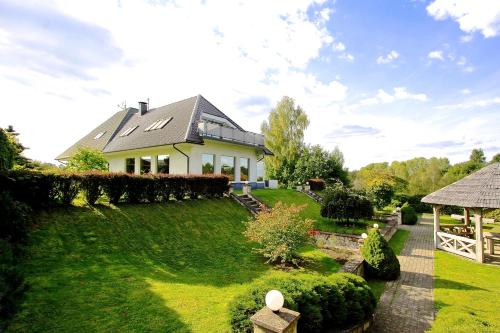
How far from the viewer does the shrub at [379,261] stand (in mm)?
8906

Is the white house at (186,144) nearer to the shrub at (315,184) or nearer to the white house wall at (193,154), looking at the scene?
the white house wall at (193,154)

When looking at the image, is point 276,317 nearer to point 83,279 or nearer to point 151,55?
point 83,279

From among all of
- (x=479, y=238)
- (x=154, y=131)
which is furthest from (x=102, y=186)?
(x=479, y=238)

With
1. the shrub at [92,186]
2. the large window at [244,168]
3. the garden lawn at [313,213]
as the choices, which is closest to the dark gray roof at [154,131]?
the large window at [244,168]

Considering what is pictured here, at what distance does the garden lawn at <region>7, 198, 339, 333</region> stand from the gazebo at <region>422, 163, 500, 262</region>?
7.42 m

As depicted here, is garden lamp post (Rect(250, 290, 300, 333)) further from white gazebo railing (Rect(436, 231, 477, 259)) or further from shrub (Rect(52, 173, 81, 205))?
white gazebo railing (Rect(436, 231, 477, 259))

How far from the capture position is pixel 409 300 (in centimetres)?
730

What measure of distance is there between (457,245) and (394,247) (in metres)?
2.88

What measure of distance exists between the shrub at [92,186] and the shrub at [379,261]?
11041mm

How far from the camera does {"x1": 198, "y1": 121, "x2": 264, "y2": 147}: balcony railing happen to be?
1894cm

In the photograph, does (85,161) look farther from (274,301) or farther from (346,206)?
(274,301)

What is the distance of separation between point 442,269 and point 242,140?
1564 centimetres

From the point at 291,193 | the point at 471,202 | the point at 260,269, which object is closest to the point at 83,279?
the point at 260,269

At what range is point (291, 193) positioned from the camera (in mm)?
23125
